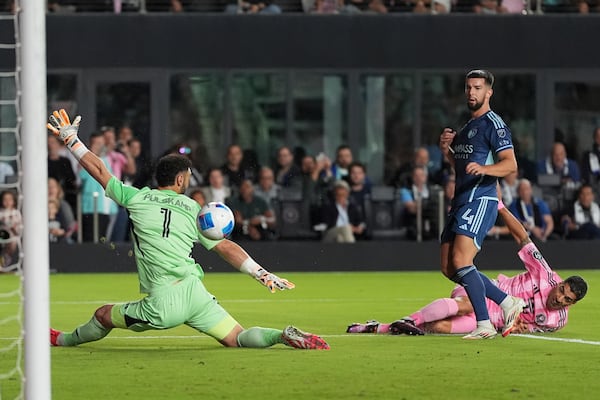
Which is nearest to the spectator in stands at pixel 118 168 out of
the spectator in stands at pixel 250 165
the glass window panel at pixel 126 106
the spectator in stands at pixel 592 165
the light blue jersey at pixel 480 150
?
the spectator in stands at pixel 250 165

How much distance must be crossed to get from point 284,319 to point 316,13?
12352mm

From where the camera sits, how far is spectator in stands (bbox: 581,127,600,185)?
24.2 meters

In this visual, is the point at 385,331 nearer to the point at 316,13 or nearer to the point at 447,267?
the point at 447,267

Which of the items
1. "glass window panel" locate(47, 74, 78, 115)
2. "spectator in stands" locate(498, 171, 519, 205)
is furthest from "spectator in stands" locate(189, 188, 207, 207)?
"glass window panel" locate(47, 74, 78, 115)

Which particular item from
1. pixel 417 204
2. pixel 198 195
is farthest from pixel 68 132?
pixel 417 204

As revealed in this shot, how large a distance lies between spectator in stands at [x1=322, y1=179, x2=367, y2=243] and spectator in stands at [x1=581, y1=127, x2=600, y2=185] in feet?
12.8

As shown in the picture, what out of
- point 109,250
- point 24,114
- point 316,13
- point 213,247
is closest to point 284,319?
point 213,247

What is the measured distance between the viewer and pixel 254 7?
2580cm

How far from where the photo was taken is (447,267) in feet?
37.9

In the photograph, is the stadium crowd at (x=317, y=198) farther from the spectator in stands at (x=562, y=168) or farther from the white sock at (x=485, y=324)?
the white sock at (x=485, y=324)

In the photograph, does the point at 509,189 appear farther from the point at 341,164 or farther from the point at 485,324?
the point at 485,324

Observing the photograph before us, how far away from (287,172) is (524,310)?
11435mm

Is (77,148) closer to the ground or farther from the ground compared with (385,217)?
farther from the ground

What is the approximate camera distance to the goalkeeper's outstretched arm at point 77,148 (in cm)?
1036
